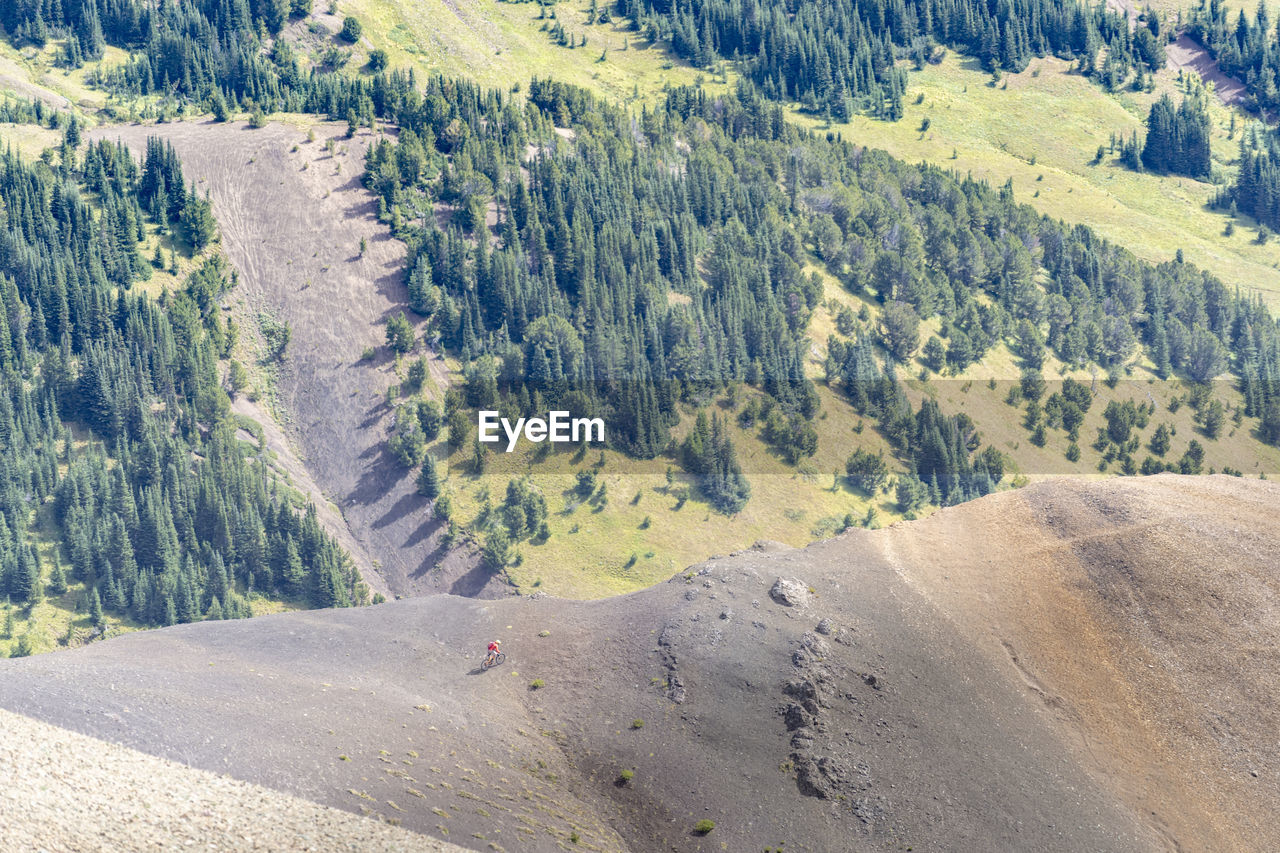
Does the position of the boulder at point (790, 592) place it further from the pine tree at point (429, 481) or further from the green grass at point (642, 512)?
the pine tree at point (429, 481)

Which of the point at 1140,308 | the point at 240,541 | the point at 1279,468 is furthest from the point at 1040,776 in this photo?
the point at 1140,308

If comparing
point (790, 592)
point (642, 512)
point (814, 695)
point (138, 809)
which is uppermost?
point (138, 809)

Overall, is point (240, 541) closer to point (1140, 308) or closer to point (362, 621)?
point (362, 621)

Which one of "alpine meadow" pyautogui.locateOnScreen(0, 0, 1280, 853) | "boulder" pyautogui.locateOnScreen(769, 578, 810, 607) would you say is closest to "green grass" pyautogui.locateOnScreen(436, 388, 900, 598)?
"alpine meadow" pyautogui.locateOnScreen(0, 0, 1280, 853)

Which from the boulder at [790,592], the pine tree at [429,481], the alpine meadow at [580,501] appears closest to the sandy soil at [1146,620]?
the alpine meadow at [580,501]

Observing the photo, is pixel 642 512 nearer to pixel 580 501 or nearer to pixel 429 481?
pixel 580 501

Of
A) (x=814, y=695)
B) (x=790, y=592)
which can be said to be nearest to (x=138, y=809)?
(x=814, y=695)
